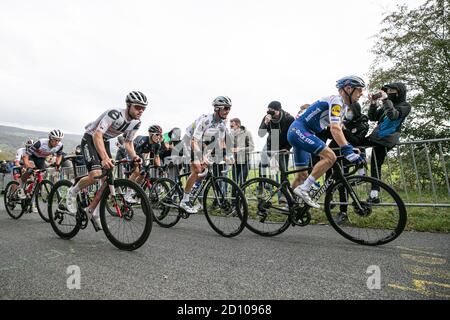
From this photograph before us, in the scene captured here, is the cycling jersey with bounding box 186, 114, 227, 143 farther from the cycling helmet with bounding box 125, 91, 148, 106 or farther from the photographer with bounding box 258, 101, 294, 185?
the photographer with bounding box 258, 101, 294, 185

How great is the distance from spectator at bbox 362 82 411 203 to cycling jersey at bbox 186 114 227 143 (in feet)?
8.73

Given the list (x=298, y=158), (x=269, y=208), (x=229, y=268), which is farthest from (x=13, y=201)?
(x=298, y=158)

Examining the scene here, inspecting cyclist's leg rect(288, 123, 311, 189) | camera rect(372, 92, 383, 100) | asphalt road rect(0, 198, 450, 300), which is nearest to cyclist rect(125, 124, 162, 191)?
asphalt road rect(0, 198, 450, 300)

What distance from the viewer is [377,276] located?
2504 mm

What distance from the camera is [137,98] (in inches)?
161

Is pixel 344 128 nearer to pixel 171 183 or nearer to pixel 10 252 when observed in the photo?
pixel 171 183

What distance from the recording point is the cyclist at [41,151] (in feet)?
21.7

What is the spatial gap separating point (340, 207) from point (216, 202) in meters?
1.95

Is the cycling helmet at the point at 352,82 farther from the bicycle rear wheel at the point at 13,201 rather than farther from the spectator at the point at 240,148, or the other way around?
the bicycle rear wheel at the point at 13,201

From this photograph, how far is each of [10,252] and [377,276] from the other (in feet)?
14.4

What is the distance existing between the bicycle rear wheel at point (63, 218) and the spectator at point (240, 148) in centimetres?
344
